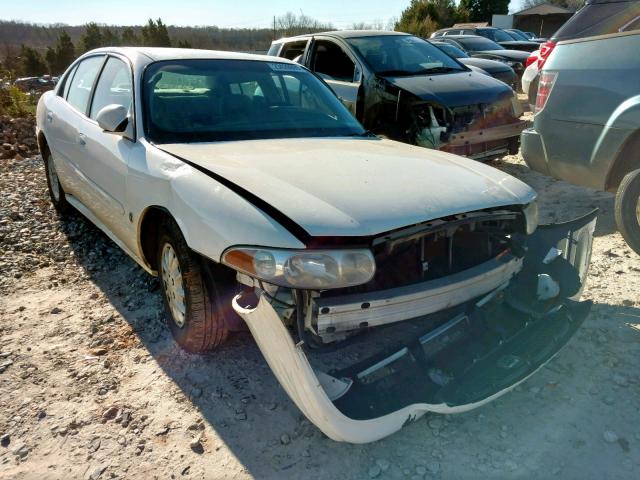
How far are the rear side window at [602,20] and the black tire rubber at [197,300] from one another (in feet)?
14.8

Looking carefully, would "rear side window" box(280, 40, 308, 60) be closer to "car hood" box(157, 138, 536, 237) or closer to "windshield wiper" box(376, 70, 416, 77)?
"windshield wiper" box(376, 70, 416, 77)

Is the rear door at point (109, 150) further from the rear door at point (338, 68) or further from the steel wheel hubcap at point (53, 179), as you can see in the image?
the rear door at point (338, 68)

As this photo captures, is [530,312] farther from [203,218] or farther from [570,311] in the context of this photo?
[203,218]

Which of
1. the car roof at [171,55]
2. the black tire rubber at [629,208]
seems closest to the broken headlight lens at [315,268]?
the car roof at [171,55]

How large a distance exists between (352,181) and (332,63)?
15.9 feet

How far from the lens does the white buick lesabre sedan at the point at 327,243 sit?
79.9 inches

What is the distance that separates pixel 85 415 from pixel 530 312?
2.20 m

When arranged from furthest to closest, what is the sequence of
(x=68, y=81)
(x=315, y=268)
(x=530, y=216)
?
1. (x=68, y=81)
2. (x=530, y=216)
3. (x=315, y=268)

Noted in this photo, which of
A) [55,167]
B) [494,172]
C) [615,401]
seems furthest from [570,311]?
[55,167]

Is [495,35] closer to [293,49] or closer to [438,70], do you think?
[293,49]

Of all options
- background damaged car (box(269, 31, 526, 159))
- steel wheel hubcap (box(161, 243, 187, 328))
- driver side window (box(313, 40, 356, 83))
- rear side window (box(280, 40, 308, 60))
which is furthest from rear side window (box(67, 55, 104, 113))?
rear side window (box(280, 40, 308, 60))

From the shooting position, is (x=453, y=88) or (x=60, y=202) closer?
(x=60, y=202)

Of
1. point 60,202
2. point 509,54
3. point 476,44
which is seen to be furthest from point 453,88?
point 476,44

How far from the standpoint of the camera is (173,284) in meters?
2.86
